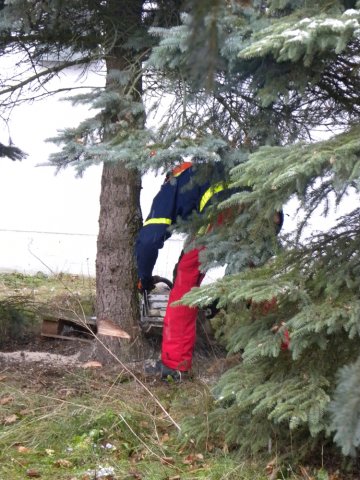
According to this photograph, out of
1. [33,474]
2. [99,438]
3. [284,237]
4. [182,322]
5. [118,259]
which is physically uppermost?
[284,237]

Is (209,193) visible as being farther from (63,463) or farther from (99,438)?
(63,463)

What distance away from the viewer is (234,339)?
157 inches

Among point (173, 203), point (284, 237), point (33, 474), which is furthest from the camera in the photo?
point (173, 203)

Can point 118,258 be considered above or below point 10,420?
above

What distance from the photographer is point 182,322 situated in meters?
5.58

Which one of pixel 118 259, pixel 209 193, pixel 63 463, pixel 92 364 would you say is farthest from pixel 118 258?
pixel 63 463

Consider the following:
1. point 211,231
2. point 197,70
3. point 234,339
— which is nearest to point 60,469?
point 234,339

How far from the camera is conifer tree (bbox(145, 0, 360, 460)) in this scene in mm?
3434

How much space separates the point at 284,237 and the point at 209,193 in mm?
937

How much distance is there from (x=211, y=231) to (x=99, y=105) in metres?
1.07

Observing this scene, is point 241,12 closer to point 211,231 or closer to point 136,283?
point 211,231

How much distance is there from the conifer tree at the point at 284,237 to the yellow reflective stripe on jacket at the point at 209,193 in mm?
312

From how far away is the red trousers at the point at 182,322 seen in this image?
5.54 m

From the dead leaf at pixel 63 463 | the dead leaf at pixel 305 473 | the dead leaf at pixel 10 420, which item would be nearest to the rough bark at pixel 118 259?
the dead leaf at pixel 10 420
